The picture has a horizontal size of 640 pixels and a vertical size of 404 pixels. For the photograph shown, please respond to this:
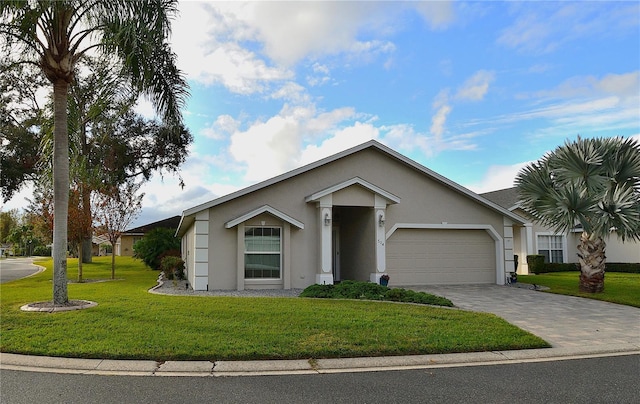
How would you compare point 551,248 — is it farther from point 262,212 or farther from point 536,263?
point 262,212

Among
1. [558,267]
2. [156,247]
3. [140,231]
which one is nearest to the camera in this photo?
[558,267]

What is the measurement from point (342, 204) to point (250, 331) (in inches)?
351

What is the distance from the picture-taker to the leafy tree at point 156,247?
2791 centimetres

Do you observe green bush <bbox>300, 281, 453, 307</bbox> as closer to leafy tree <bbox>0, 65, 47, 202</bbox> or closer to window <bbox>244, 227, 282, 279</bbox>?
window <bbox>244, 227, 282, 279</bbox>

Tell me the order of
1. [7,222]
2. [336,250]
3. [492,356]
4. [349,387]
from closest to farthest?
1. [349,387]
2. [492,356]
3. [336,250]
4. [7,222]

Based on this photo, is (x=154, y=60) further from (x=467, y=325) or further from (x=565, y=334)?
(x=565, y=334)

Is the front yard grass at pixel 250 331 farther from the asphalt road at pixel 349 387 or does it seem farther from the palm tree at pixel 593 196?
the palm tree at pixel 593 196

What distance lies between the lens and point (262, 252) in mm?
15867

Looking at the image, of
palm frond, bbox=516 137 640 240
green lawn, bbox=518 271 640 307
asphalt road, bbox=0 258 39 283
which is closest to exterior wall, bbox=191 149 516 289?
palm frond, bbox=516 137 640 240

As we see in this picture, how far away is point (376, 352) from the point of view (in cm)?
727

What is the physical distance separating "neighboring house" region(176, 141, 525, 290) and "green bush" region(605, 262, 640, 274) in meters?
12.2

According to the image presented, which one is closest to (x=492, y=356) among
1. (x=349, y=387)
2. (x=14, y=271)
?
(x=349, y=387)

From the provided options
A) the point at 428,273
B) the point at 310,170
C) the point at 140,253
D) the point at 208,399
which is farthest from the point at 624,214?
the point at 140,253

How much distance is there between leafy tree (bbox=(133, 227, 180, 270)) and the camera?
27906 millimetres
